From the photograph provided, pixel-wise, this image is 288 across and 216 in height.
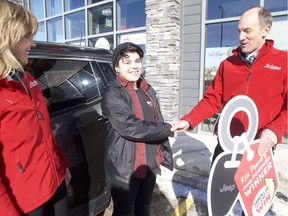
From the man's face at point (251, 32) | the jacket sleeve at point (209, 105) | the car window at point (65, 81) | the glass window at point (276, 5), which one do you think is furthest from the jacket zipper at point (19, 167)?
the glass window at point (276, 5)

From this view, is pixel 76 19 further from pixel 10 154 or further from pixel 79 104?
pixel 10 154

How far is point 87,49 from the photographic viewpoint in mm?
2652

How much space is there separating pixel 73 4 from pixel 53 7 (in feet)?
3.98

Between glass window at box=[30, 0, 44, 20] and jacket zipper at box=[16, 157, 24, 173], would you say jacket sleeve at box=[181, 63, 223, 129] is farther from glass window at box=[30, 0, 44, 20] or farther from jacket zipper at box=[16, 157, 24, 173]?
glass window at box=[30, 0, 44, 20]

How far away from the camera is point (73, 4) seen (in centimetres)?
822

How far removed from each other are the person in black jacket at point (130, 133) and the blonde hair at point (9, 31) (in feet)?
2.57

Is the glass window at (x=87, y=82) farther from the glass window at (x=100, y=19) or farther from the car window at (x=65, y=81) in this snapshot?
the glass window at (x=100, y=19)

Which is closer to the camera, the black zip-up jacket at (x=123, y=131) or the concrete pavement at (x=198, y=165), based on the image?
the black zip-up jacket at (x=123, y=131)

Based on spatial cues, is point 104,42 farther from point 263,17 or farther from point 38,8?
point 263,17

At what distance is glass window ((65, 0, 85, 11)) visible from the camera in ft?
→ 25.9

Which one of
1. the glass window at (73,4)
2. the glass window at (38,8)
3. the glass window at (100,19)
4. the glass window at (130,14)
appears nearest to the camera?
the glass window at (130,14)

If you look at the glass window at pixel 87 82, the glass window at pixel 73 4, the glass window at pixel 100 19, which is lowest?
the glass window at pixel 87 82

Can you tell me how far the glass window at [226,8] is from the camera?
5.00 m

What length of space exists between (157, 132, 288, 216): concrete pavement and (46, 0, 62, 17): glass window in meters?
6.13
